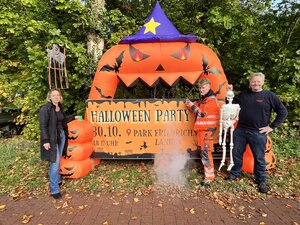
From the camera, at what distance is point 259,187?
169 inches

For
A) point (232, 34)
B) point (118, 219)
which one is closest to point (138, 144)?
point (118, 219)

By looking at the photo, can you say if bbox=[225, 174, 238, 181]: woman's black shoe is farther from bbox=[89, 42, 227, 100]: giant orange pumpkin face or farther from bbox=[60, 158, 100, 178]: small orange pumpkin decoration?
bbox=[60, 158, 100, 178]: small orange pumpkin decoration

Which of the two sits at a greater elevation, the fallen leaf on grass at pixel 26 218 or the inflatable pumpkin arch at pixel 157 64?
the inflatable pumpkin arch at pixel 157 64

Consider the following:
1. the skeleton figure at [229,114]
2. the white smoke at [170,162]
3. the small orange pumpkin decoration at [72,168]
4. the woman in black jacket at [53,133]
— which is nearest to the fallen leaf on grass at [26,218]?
the woman in black jacket at [53,133]

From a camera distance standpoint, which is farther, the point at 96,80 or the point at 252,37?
the point at 252,37

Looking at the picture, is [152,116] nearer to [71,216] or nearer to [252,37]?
[71,216]

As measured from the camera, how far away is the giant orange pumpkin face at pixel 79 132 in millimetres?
4629

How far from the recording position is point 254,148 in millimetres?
4230

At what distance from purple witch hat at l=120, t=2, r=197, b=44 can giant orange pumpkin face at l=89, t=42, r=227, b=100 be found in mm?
95

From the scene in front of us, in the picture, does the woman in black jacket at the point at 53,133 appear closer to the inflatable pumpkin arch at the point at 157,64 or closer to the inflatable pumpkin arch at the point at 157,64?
the inflatable pumpkin arch at the point at 157,64

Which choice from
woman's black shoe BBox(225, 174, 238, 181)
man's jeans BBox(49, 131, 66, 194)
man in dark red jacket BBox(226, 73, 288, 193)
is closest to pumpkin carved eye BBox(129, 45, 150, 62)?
man in dark red jacket BBox(226, 73, 288, 193)

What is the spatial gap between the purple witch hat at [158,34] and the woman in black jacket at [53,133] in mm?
1975

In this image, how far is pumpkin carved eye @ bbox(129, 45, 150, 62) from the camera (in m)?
5.17

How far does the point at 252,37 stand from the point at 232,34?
1.90 ft
